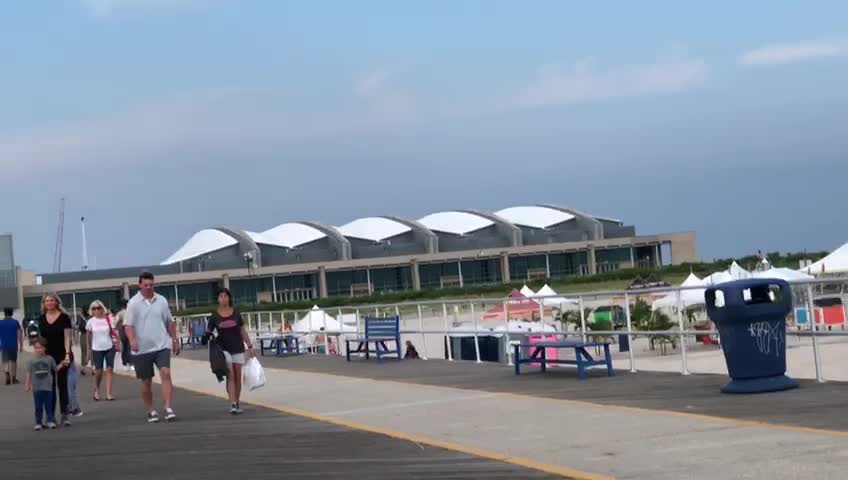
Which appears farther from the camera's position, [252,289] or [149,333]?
[252,289]

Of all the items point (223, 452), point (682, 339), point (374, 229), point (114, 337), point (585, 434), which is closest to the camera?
point (585, 434)

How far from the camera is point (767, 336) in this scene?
12977 millimetres

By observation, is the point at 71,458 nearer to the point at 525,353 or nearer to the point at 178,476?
the point at 178,476

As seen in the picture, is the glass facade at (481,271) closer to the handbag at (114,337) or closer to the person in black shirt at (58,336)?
the handbag at (114,337)

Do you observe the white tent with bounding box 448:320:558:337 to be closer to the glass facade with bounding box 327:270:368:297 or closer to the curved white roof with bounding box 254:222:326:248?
the glass facade with bounding box 327:270:368:297

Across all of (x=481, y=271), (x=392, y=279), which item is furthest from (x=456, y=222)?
(x=392, y=279)

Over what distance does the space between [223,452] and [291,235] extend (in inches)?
3869

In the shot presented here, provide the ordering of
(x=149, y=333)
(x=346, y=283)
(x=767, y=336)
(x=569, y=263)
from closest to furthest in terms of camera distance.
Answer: (x=767, y=336), (x=149, y=333), (x=346, y=283), (x=569, y=263)

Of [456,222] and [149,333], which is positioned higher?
[456,222]

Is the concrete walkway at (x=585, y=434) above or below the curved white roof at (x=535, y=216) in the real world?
below

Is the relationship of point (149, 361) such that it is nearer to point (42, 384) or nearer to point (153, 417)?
point (153, 417)

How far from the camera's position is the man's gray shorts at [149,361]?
1435 centimetres

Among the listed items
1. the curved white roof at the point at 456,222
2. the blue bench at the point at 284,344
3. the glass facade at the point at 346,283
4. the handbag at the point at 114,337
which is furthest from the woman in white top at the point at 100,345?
the curved white roof at the point at 456,222

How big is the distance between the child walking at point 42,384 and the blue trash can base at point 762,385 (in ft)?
25.4
